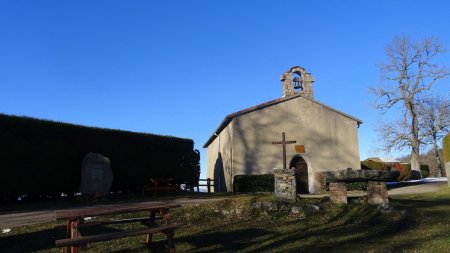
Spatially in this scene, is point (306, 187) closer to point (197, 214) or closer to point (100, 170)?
point (100, 170)

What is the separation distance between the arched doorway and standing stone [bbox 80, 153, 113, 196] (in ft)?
39.6

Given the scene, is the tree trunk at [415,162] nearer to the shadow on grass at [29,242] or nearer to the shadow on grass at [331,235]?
the shadow on grass at [331,235]

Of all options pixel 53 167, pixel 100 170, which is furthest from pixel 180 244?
pixel 53 167

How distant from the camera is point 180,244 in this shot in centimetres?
759

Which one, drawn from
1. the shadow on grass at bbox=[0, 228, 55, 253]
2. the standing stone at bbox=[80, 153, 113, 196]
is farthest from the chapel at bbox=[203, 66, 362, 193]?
the shadow on grass at bbox=[0, 228, 55, 253]

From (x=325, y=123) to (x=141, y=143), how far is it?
12266 millimetres

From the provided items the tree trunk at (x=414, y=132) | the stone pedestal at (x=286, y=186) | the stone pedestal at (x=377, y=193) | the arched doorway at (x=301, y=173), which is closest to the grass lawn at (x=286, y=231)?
the stone pedestal at (x=377, y=193)

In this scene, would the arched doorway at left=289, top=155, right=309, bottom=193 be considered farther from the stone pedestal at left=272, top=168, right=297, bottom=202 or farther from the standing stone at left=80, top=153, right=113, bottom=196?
the standing stone at left=80, top=153, right=113, bottom=196

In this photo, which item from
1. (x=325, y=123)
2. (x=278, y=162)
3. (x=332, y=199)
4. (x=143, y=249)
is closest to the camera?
(x=143, y=249)

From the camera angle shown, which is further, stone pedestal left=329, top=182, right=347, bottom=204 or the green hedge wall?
the green hedge wall

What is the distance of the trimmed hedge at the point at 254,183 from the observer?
21.8 metres

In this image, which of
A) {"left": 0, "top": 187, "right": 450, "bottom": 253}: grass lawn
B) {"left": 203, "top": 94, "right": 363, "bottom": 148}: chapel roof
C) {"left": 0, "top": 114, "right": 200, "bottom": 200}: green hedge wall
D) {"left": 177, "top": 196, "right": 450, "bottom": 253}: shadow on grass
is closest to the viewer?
{"left": 177, "top": 196, "right": 450, "bottom": 253}: shadow on grass

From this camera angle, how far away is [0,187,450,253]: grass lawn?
23.4 feet

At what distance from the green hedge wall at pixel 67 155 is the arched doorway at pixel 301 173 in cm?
712
